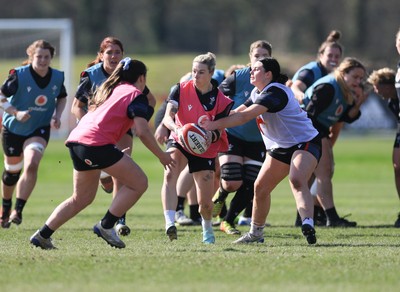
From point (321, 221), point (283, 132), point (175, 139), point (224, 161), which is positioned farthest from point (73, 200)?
point (321, 221)

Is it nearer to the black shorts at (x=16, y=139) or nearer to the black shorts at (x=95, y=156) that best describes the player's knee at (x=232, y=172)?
the black shorts at (x=16, y=139)

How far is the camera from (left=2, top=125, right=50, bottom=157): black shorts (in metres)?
11.7

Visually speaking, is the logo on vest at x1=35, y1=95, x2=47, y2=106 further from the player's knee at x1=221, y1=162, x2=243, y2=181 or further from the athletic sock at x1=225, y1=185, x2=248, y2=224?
the athletic sock at x1=225, y1=185, x2=248, y2=224

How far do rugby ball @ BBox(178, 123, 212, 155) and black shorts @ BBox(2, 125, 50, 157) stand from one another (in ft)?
10.3

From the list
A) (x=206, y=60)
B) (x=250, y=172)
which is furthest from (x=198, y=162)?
(x=250, y=172)

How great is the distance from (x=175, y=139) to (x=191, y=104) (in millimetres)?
393

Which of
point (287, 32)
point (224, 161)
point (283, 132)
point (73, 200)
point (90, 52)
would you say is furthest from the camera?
point (287, 32)

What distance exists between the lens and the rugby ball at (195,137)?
905 cm

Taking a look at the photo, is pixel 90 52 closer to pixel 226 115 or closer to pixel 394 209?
pixel 394 209

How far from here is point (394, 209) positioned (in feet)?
49.0

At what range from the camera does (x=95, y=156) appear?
818cm

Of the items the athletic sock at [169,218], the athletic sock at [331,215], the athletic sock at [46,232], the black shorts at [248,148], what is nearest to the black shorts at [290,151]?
the athletic sock at [169,218]

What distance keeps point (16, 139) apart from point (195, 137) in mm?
3496

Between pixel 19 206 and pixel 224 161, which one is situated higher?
pixel 224 161
